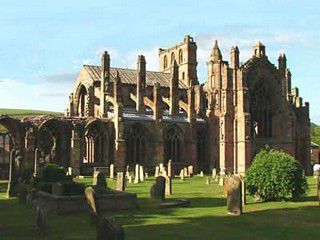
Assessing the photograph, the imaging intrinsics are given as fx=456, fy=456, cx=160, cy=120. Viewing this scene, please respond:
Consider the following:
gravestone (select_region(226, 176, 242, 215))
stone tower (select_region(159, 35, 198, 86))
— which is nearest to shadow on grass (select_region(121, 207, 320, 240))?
gravestone (select_region(226, 176, 242, 215))

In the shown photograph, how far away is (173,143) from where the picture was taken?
154ft

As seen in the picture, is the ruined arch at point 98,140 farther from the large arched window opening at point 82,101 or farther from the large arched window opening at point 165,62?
the large arched window opening at point 165,62

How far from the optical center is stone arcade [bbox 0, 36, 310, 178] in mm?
41219

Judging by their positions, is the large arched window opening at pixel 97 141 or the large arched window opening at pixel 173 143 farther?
the large arched window opening at pixel 173 143

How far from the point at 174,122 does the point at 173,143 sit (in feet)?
7.19

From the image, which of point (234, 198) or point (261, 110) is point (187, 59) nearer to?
point (261, 110)

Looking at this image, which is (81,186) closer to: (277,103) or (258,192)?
(258,192)

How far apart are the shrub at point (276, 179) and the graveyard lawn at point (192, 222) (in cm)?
59

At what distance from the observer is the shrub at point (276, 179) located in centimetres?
1986

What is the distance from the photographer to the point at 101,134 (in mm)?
42594

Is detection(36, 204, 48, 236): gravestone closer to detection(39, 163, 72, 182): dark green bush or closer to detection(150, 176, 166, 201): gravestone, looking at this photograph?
detection(150, 176, 166, 201): gravestone

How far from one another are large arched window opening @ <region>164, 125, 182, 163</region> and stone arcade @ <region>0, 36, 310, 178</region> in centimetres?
10

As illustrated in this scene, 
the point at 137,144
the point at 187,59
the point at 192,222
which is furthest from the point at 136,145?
the point at 192,222

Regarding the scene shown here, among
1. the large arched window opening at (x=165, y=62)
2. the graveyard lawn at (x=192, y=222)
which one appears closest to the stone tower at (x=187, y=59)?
the large arched window opening at (x=165, y=62)
